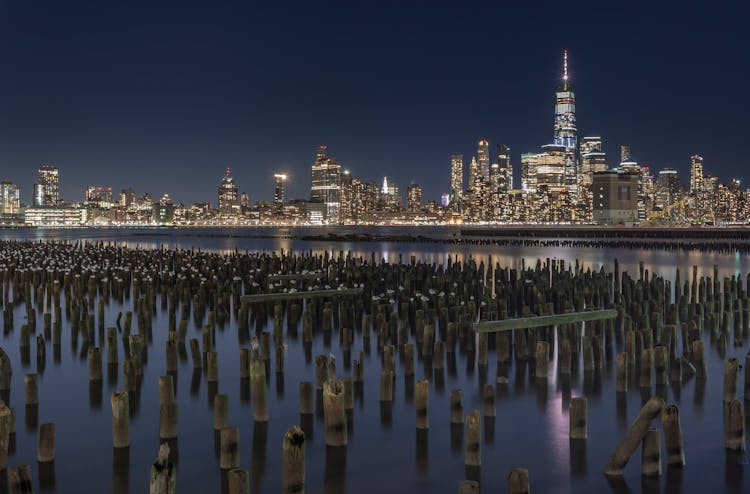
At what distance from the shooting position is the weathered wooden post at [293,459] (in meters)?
7.35

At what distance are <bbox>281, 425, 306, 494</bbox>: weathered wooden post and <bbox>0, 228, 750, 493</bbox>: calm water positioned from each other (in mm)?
Result: 1704

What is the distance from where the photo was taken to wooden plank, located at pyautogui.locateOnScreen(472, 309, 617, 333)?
49.8 ft

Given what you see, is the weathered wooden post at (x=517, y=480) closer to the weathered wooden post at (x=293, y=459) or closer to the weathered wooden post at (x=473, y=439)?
the weathered wooden post at (x=473, y=439)

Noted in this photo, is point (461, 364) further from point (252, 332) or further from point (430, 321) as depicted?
point (252, 332)

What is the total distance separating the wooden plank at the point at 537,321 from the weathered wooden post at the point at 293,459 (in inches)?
317

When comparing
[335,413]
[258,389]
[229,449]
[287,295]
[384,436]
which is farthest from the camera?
[287,295]

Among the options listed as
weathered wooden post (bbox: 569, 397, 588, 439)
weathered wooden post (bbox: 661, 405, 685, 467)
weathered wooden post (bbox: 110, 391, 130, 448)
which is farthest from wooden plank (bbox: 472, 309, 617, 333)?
weathered wooden post (bbox: 110, 391, 130, 448)

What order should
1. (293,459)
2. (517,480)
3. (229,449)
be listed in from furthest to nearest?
(229,449) → (293,459) → (517,480)

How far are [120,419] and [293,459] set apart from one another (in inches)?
146

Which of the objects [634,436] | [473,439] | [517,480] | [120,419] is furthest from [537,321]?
[120,419]

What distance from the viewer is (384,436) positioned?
10984 mm

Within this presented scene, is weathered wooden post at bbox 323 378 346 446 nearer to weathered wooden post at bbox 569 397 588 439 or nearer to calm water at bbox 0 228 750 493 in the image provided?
calm water at bbox 0 228 750 493

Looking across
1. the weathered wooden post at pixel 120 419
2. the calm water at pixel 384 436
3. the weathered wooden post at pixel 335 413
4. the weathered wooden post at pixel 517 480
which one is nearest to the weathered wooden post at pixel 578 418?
the calm water at pixel 384 436

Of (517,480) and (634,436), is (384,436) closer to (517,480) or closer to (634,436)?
(634,436)
